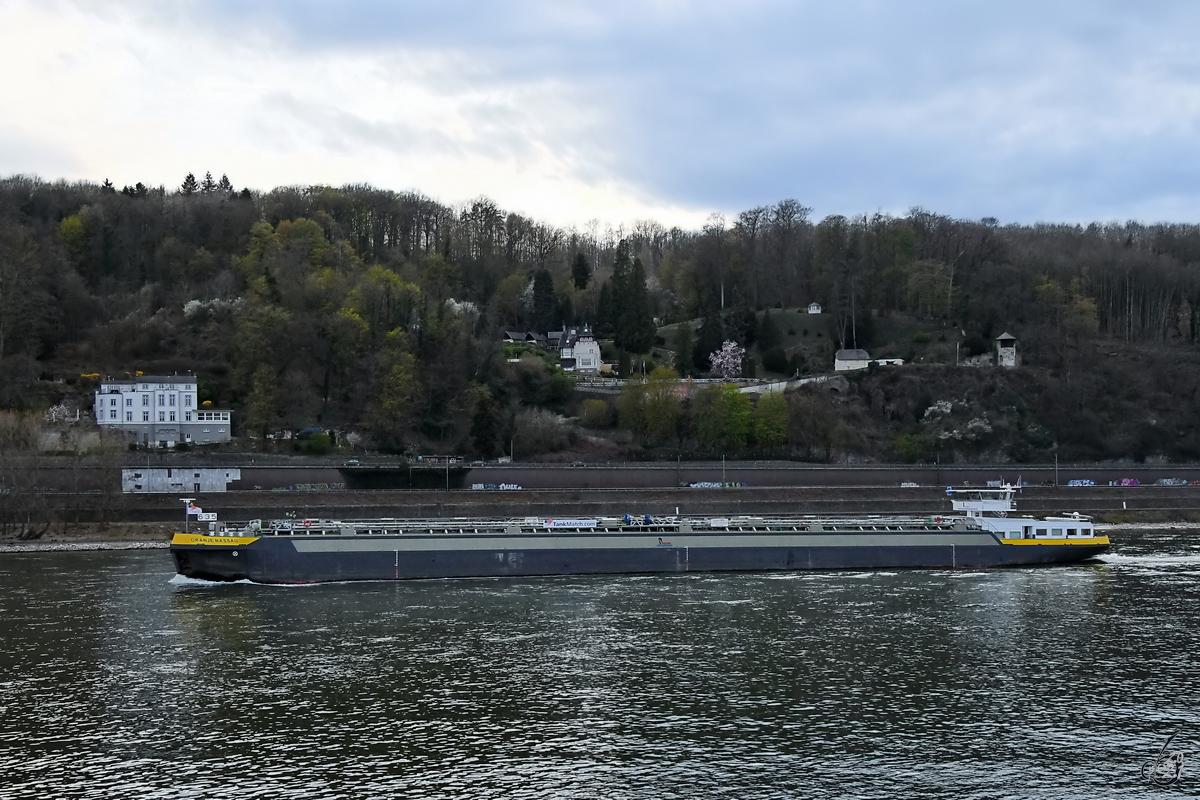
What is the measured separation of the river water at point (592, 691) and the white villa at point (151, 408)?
40115 mm

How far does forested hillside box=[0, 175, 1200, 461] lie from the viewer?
304ft

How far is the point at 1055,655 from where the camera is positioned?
111 ft

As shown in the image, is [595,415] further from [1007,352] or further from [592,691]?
[592,691]

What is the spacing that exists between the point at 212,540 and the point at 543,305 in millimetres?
78585

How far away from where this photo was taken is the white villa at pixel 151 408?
85.5 metres

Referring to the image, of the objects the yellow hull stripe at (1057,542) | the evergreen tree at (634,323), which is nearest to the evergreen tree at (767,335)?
the evergreen tree at (634,323)

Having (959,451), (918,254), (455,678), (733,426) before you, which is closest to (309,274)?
(733,426)

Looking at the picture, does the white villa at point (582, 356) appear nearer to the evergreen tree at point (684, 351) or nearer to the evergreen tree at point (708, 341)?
the evergreen tree at point (684, 351)

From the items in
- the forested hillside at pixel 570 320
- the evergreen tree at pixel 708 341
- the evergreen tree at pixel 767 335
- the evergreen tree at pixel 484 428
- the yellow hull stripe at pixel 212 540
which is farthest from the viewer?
the evergreen tree at pixel 767 335

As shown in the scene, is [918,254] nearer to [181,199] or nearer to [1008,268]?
[1008,268]

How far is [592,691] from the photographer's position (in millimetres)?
29734

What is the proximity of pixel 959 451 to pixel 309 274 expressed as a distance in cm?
6264

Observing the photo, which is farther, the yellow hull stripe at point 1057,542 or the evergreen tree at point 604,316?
the evergreen tree at point 604,316

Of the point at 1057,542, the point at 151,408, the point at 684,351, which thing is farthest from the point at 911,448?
the point at 151,408
